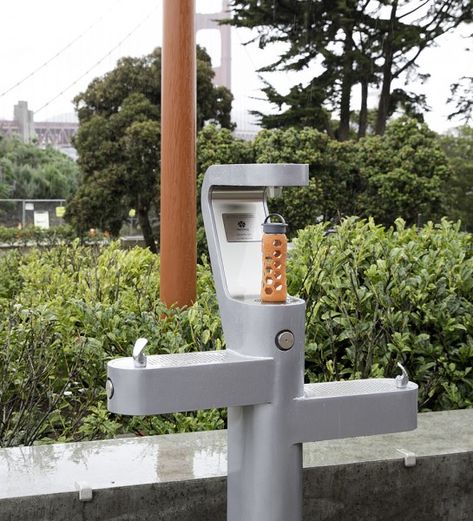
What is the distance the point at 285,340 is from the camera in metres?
1.78

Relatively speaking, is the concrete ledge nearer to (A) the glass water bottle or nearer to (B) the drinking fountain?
(B) the drinking fountain

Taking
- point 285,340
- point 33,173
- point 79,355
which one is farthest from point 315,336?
point 33,173

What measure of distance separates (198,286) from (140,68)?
18.2 m

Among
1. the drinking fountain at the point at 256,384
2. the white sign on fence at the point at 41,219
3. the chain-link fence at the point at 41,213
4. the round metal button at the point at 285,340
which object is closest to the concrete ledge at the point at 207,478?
the drinking fountain at the point at 256,384

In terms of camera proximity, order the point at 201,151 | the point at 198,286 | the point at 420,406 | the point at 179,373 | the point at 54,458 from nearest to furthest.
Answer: the point at 179,373 → the point at 54,458 → the point at 420,406 → the point at 198,286 → the point at 201,151

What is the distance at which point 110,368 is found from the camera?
170 cm

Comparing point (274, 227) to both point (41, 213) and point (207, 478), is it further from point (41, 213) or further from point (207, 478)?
point (41, 213)

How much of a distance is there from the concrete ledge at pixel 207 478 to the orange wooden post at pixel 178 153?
5.68ft

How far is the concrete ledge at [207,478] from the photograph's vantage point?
222cm

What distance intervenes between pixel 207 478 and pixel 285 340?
70 centimetres

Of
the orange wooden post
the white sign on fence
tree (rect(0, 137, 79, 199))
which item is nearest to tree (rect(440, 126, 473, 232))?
the white sign on fence

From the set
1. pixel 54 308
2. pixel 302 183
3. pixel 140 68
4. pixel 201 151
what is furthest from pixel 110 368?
pixel 140 68

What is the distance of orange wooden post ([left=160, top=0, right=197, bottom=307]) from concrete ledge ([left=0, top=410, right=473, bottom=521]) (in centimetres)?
173

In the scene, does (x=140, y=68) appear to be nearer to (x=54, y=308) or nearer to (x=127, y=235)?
(x=127, y=235)
